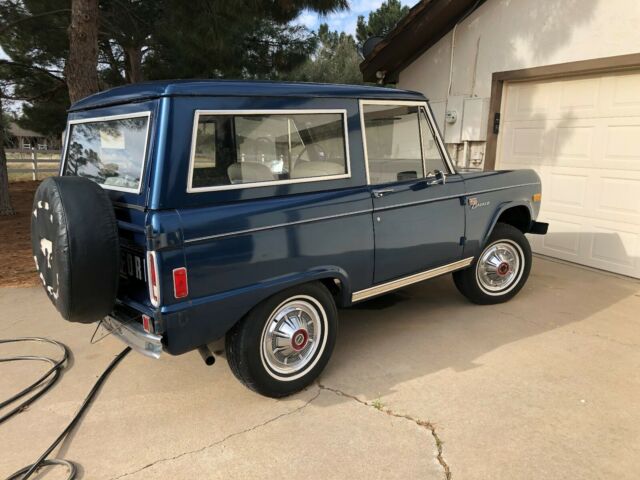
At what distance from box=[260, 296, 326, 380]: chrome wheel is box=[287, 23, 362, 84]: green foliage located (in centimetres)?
2131

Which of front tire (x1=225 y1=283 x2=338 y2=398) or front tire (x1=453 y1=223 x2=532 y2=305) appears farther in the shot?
front tire (x1=453 y1=223 x2=532 y2=305)

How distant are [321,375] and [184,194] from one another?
5.30 feet

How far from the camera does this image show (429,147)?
3828 millimetres

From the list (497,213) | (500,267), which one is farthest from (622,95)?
(500,267)

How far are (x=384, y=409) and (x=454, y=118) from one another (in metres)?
5.64

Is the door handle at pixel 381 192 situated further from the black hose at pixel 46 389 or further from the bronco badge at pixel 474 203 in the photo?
the black hose at pixel 46 389

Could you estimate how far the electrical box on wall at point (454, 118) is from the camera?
7.37 metres

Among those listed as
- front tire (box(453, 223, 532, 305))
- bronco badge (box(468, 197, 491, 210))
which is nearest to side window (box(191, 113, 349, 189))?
bronco badge (box(468, 197, 491, 210))

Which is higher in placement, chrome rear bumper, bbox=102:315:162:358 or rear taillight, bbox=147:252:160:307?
rear taillight, bbox=147:252:160:307

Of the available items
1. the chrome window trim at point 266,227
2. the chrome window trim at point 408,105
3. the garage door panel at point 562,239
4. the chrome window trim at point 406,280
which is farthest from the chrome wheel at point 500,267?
the garage door panel at point 562,239

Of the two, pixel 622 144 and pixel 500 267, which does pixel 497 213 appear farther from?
pixel 622 144

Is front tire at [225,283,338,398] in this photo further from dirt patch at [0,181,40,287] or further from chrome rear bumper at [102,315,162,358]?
dirt patch at [0,181,40,287]

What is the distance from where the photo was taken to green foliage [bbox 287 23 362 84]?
24438mm

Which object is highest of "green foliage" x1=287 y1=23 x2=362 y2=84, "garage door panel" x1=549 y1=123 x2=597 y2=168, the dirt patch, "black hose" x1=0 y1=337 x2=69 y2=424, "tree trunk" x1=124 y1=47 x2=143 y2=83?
"green foliage" x1=287 y1=23 x2=362 y2=84
